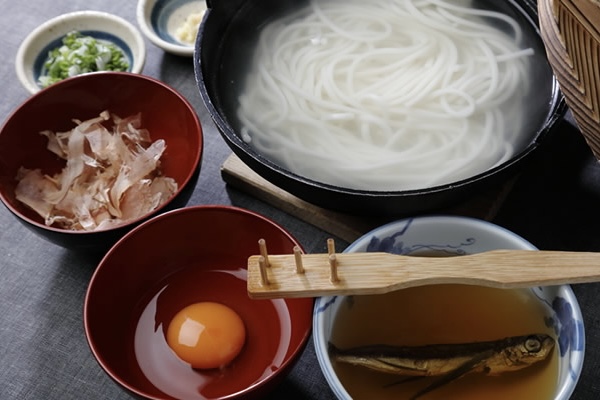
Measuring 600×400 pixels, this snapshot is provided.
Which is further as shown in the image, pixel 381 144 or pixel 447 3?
pixel 447 3

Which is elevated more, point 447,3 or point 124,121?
point 447,3

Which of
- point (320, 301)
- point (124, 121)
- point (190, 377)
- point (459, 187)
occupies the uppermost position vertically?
point (459, 187)

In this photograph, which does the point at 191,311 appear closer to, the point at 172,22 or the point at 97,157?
the point at 97,157

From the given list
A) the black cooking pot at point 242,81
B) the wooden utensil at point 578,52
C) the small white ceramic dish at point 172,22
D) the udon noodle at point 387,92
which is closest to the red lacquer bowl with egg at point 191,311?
the black cooking pot at point 242,81

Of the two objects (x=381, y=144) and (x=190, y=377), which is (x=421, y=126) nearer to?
(x=381, y=144)

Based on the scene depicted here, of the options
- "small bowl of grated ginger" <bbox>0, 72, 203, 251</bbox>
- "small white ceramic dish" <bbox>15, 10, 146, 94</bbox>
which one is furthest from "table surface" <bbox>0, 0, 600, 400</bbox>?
"small white ceramic dish" <bbox>15, 10, 146, 94</bbox>

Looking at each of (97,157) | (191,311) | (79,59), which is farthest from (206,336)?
(79,59)

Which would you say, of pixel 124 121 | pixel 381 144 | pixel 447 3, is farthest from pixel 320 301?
pixel 447 3
